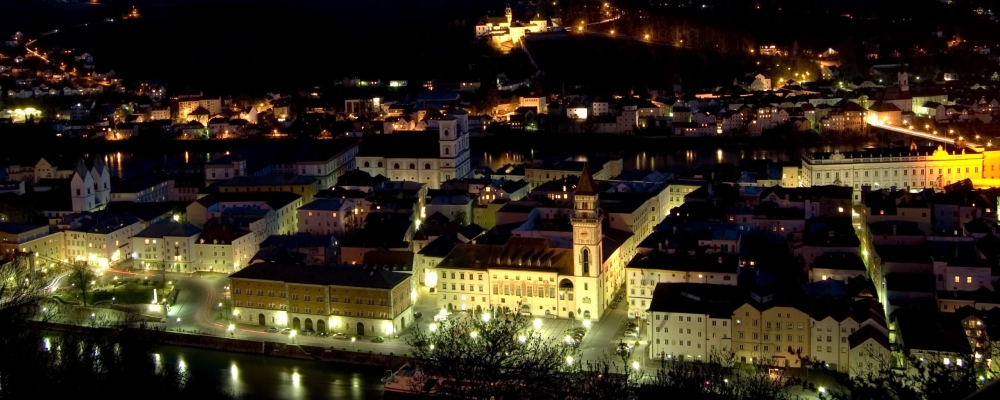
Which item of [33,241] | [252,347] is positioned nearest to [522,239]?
[252,347]

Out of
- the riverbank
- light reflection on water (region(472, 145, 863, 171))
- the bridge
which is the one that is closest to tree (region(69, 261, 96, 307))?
the riverbank

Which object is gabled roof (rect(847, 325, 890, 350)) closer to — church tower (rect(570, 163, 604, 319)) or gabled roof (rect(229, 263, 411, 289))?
church tower (rect(570, 163, 604, 319))

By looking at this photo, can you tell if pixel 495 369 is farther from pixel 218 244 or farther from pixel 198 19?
pixel 198 19

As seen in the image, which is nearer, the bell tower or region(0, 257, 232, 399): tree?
region(0, 257, 232, 399): tree

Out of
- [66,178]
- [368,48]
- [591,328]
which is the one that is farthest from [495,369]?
[368,48]

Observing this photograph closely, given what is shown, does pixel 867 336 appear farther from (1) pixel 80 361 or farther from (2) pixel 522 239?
(1) pixel 80 361

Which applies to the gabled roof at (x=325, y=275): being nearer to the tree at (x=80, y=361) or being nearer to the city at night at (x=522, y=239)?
the city at night at (x=522, y=239)
